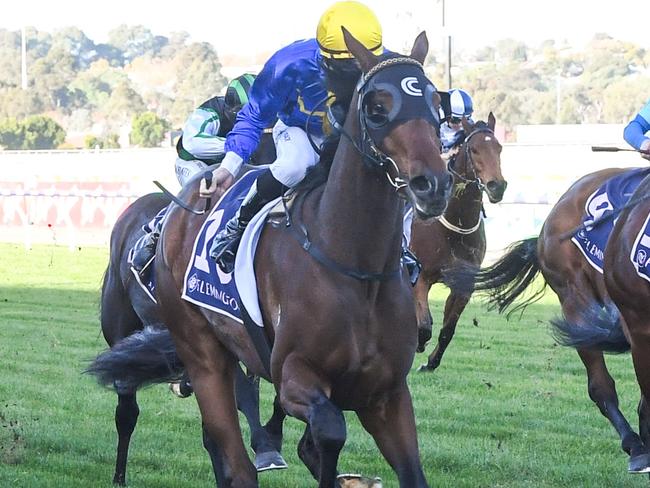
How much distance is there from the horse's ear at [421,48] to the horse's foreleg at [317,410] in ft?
3.60

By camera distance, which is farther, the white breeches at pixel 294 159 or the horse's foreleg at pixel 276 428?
the horse's foreleg at pixel 276 428

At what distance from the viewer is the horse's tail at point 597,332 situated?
6.46 m

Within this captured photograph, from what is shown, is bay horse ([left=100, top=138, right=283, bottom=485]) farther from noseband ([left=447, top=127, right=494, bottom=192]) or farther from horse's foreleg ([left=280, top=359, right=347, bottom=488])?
noseband ([left=447, top=127, right=494, bottom=192])

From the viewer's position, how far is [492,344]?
11.0 m

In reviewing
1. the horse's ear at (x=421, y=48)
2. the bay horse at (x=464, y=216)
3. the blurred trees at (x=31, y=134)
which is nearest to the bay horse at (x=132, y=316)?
the horse's ear at (x=421, y=48)

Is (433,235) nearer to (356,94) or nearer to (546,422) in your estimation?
(546,422)

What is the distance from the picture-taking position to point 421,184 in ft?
12.3

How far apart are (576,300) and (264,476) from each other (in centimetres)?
245

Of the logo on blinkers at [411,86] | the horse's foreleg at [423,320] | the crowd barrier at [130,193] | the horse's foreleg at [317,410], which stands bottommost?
the crowd barrier at [130,193]

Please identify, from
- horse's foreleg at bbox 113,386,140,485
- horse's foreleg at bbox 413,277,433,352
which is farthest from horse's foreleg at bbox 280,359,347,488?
horse's foreleg at bbox 413,277,433,352

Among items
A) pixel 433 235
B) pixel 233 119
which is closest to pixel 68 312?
pixel 433 235

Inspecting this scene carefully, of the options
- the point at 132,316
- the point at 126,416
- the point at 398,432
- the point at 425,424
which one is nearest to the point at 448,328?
the point at 425,424

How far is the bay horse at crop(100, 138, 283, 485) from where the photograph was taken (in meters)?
5.86

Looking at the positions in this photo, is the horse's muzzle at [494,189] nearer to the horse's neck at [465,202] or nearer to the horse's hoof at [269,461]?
the horse's neck at [465,202]
